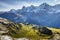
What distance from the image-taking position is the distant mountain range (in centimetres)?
1164

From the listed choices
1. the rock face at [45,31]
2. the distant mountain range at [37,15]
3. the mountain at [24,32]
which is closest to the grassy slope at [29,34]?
the mountain at [24,32]

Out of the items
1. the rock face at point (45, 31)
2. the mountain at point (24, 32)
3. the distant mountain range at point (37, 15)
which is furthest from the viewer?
the distant mountain range at point (37, 15)

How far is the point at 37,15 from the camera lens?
1186 cm

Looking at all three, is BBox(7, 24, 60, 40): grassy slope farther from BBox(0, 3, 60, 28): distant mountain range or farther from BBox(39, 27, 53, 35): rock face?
BBox(0, 3, 60, 28): distant mountain range

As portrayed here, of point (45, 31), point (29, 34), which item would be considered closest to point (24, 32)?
point (29, 34)

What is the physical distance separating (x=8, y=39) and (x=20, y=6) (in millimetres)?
2066

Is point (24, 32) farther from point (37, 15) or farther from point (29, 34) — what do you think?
point (37, 15)

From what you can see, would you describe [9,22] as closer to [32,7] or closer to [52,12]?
[32,7]

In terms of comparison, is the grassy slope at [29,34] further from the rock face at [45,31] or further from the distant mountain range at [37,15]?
the distant mountain range at [37,15]

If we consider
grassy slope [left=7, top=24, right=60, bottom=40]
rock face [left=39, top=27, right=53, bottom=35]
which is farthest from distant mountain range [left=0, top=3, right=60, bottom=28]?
grassy slope [left=7, top=24, right=60, bottom=40]

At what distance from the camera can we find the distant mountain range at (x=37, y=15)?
458 inches

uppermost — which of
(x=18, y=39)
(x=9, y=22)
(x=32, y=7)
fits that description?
(x=32, y=7)

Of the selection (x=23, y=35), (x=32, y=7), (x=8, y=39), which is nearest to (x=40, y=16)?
(x=32, y=7)

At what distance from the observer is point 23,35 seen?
36.9 ft
